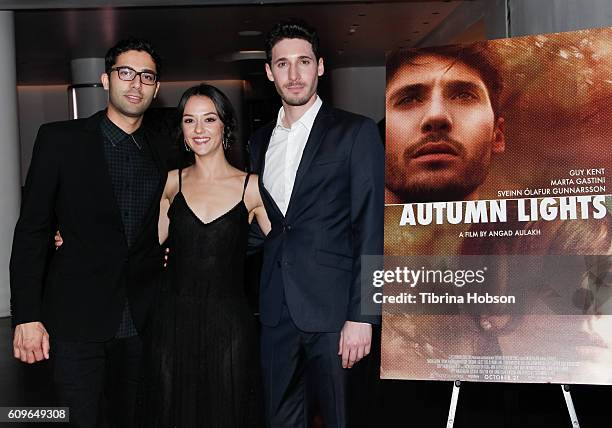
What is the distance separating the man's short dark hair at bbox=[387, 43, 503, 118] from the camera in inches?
111

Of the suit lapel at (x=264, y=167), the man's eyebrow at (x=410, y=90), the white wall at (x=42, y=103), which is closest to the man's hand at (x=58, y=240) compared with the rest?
the suit lapel at (x=264, y=167)

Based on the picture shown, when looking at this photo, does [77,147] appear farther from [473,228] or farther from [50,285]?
[473,228]

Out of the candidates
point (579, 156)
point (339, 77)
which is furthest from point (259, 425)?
point (339, 77)

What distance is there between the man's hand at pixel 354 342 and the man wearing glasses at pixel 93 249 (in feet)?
2.45

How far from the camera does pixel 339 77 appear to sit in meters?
15.3

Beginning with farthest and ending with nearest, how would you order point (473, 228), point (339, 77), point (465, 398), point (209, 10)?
point (339, 77) → point (209, 10) → point (465, 398) → point (473, 228)

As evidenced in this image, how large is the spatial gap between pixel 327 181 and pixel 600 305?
3.32 feet

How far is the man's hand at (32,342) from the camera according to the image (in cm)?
281

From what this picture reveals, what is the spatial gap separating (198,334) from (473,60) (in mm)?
1394

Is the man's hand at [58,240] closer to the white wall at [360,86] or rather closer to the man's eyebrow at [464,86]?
the man's eyebrow at [464,86]

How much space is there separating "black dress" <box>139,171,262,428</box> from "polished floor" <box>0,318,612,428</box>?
44.5 inches
